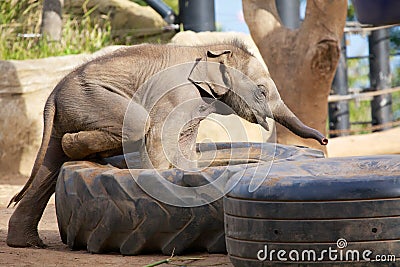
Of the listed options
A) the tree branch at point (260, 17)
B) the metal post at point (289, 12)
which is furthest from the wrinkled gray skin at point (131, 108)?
the metal post at point (289, 12)

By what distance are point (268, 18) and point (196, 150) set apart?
3.07 meters

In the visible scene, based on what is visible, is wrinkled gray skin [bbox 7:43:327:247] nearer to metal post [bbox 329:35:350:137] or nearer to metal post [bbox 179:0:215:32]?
metal post [bbox 179:0:215:32]

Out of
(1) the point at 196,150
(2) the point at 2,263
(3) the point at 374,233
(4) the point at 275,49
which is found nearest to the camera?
(3) the point at 374,233

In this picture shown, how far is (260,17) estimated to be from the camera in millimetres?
7391

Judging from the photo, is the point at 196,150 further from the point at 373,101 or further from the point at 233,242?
the point at 373,101

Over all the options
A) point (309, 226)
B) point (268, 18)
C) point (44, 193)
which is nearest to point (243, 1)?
point (268, 18)

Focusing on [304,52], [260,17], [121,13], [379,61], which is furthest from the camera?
[121,13]

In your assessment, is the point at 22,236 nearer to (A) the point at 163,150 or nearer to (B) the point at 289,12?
(A) the point at 163,150

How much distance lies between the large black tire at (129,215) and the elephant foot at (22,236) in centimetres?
26

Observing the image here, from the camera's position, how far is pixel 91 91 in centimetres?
411

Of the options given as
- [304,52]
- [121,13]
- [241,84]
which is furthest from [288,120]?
[121,13]

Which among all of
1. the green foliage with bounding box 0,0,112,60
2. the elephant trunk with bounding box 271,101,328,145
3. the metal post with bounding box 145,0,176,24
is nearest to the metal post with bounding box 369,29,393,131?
the metal post with bounding box 145,0,176,24

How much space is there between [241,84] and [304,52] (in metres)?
2.94

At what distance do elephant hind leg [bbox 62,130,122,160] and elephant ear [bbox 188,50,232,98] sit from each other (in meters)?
0.48
